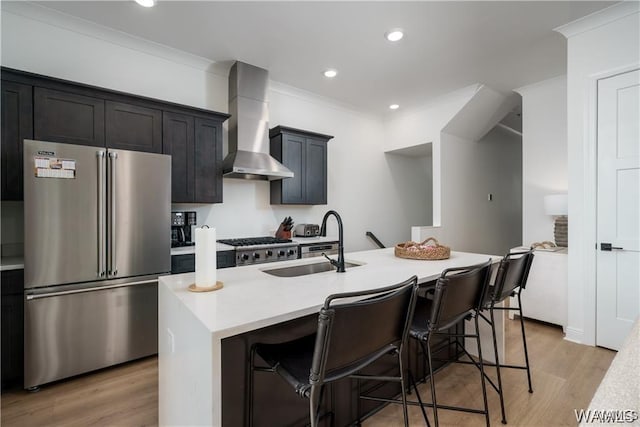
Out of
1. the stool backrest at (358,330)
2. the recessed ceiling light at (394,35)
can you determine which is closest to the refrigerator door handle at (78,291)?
the stool backrest at (358,330)

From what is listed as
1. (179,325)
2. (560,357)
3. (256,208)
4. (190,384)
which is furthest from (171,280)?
(560,357)

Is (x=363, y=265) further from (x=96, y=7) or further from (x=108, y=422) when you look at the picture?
(x=96, y=7)

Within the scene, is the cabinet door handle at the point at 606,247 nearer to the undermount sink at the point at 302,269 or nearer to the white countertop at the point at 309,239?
the undermount sink at the point at 302,269

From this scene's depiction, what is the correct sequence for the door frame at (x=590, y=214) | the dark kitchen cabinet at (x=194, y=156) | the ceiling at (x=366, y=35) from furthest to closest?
1. the dark kitchen cabinet at (x=194, y=156)
2. the door frame at (x=590, y=214)
3. the ceiling at (x=366, y=35)

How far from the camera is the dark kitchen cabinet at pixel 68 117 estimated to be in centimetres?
227

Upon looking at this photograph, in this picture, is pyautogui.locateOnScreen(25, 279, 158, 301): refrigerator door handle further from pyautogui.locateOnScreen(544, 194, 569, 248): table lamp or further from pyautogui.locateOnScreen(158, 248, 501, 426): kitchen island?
pyautogui.locateOnScreen(544, 194, 569, 248): table lamp

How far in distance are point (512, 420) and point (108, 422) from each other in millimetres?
2439

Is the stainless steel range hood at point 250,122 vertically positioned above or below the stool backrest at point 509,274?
above

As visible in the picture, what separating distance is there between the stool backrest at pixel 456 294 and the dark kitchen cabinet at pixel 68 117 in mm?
2878

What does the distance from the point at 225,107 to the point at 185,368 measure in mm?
3217

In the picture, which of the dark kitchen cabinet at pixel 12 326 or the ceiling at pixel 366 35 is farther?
the ceiling at pixel 366 35

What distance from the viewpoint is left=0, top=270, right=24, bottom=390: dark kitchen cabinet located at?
2043 millimetres

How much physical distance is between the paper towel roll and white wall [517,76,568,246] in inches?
170

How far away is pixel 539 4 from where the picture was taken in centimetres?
248
